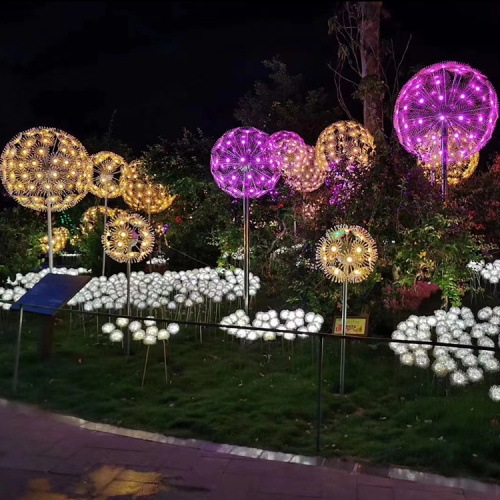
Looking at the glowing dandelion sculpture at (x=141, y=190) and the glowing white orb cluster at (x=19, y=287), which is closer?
the glowing white orb cluster at (x=19, y=287)

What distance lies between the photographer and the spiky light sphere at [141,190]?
12719 mm

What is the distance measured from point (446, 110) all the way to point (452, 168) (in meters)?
1.73

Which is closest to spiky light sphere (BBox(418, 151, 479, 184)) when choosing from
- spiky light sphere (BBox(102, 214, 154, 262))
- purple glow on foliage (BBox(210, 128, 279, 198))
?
purple glow on foliage (BBox(210, 128, 279, 198))

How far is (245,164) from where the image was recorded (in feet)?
29.6

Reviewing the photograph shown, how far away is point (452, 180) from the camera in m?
9.98

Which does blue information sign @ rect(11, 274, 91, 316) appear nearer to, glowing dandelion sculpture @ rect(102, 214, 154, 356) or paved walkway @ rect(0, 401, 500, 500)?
glowing dandelion sculpture @ rect(102, 214, 154, 356)

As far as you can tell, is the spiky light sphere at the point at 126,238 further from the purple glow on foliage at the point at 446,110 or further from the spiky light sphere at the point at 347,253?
the purple glow on foliage at the point at 446,110

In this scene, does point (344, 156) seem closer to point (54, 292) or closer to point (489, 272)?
point (489, 272)

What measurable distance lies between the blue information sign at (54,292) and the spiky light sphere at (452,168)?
4795 mm

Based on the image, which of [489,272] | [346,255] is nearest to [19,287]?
[346,255]

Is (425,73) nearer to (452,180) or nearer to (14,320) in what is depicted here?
(452,180)

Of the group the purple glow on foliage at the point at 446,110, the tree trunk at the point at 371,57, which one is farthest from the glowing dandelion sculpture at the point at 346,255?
the tree trunk at the point at 371,57

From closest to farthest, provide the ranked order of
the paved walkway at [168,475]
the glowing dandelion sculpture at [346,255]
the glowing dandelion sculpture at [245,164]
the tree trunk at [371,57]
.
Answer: the paved walkway at [168,475]
the glowing dandelion sculpture at [346,255]
the glowing dandelion sculpture at [245,164]
the tree trunk at [371,57]

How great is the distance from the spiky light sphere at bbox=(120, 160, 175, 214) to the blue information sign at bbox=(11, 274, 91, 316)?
533 centimetres
